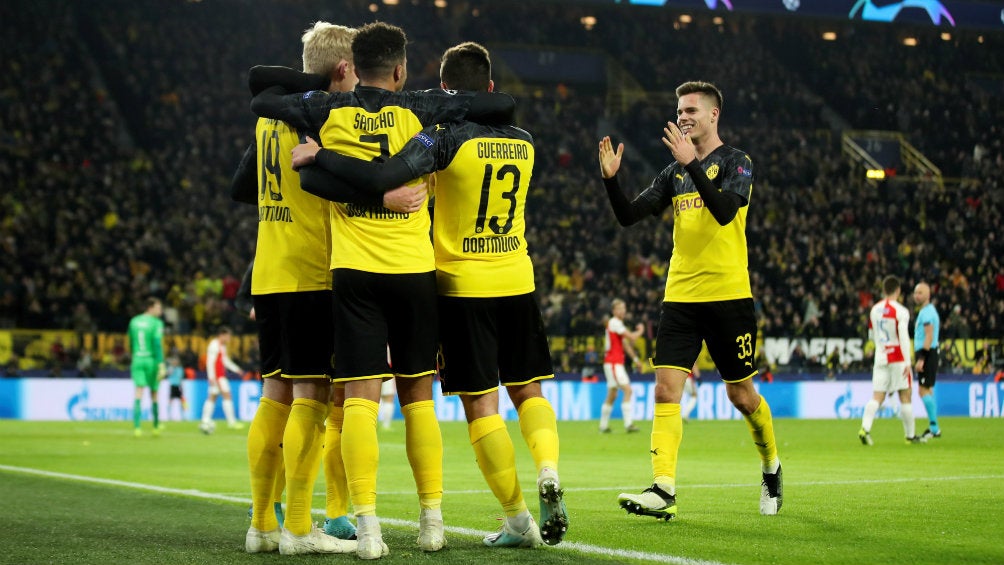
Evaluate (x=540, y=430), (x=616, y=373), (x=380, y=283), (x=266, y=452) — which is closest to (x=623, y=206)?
(x=540, y=430)

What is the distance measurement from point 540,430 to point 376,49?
196 cm

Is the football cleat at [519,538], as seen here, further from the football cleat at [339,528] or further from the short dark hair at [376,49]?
the short dark hair at [376,49]

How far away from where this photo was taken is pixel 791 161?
38.1m

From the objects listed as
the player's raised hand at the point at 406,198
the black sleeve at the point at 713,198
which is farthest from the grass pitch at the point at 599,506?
the black sleeve at the point at 713,198

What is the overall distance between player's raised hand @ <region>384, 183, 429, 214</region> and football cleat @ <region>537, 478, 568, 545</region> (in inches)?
54.3

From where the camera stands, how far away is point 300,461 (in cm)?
580

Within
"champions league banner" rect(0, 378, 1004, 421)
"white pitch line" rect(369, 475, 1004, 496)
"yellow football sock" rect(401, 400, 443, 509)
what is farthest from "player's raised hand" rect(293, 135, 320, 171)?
"champions league banner" rect(0, 378, 1004, 421)

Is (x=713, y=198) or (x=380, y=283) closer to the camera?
(x=380, y=283)

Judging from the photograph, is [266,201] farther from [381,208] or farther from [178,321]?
[178,321]

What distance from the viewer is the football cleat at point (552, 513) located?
18.5 ft

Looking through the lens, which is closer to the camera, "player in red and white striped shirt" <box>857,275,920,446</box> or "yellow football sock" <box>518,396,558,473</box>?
"yellow football sock" <box>518,396,558,473</box>

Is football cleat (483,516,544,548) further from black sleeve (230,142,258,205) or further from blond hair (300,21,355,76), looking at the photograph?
blond hair (300,21,355,76)

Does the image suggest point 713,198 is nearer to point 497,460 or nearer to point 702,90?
point 702,90

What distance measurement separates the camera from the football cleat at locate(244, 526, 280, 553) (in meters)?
5.92
